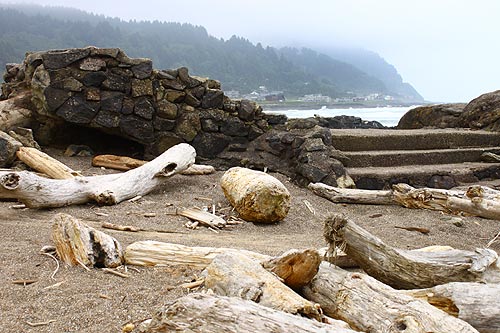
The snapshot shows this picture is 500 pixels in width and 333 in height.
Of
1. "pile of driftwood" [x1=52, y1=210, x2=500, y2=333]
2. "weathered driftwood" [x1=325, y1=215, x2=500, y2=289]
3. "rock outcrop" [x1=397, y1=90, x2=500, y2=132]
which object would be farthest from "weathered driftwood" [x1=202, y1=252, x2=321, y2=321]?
"rock outcrop" [x1=397, y1=90, x2=500, y2=132]

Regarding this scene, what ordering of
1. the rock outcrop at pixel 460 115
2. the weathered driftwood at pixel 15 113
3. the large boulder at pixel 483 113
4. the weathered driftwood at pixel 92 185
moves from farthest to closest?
1. the rock outcrop at pixel 460 115
2. the large boulder at pixel 483 113
3. the weathered driftwood at pixel 15 113
4. the weathered driftwood at pixel 92 185

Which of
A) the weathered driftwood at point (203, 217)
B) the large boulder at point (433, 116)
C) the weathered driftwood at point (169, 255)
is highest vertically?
the large boulder at point (433, 116)

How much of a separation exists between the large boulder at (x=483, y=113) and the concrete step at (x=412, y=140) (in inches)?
21.6

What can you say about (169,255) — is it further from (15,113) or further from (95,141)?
(15,113)

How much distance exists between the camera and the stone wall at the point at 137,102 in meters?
7.94

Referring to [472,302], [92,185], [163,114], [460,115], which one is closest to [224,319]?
[472,302]

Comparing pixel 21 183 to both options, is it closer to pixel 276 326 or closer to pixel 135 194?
pixel 135 194

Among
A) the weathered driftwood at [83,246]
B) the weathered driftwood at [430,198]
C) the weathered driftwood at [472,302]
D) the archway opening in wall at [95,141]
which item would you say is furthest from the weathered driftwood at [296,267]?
the archway opening in wall at [95,141]

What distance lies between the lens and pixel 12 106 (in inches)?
335

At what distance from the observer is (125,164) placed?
7703mm

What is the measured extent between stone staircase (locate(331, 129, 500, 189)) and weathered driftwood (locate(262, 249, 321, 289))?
5160 mm

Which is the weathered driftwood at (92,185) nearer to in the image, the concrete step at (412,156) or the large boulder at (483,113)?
the concrete step at (412,156)

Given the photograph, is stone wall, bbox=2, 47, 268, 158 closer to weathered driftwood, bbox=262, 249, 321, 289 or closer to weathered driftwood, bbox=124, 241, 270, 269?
weathered driftwood, bbox=124, 241, 270, 269

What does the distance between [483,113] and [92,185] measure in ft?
29.2
